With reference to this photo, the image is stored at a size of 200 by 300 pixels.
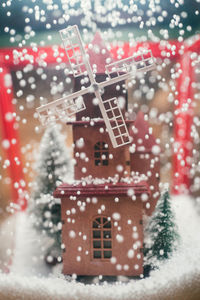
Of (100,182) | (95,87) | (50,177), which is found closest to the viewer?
(95,87)

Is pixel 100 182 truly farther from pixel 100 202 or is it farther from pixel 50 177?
pixel 50 177

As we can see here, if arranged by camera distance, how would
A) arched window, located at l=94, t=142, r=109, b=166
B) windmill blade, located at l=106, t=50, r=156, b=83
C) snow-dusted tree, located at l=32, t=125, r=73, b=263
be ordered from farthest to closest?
snow-dusted tree, located at l=32, t=125, r=73, b=263
arched window, located at l=94, t=142, r=109, b=166
windmill blade, located at l=106, t=50, r=156, b=83

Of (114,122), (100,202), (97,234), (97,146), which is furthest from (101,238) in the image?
(114,122)

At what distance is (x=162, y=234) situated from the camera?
175cm

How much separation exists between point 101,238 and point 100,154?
416 mm

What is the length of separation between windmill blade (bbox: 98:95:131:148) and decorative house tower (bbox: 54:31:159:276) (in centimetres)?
3

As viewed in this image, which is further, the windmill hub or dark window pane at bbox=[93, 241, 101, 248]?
dark window pane at bbox=[93, 241, 101, 248]

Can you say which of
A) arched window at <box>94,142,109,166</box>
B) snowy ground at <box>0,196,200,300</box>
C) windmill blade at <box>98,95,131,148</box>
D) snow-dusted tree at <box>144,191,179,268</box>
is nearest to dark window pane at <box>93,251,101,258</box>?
snowy ground at <box>0,196,200,300</box>

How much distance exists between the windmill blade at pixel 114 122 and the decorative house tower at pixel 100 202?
30mm

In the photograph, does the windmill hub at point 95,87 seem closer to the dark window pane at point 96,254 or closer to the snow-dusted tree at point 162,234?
the snow-dusted tree at point 162,234

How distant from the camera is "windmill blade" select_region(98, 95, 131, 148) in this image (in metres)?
1.57

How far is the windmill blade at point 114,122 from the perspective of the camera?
5.14 ft

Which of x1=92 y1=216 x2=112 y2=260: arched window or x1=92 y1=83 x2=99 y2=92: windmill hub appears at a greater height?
x1=92 y1=83 x2=99 y2=92: windmill hub

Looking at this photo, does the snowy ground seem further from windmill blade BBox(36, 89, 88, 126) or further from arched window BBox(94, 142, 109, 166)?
windmill blade BBox(36, 89, 88, 126)
